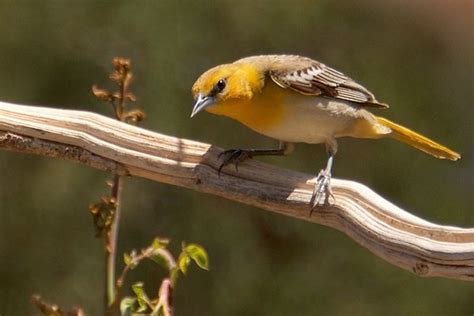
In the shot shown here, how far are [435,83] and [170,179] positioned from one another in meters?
4.02

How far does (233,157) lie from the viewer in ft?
11.5

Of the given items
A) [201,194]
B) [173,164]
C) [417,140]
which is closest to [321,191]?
[173,164]

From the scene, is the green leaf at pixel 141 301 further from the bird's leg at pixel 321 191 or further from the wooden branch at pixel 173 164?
the bird's leg at pixel 321 191

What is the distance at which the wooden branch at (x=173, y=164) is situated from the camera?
3.22m

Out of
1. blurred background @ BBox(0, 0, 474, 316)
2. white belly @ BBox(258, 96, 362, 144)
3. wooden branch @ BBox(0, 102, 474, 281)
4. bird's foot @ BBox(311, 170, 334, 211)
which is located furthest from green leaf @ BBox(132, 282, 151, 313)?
blurred background @ BBox(0, 0, 474, 316)

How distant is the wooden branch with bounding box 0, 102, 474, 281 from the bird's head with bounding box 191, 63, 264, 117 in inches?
16.5

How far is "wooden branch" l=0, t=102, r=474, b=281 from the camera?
10.6 feet

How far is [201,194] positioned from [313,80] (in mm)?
2465

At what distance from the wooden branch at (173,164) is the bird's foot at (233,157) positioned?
0.02 meters

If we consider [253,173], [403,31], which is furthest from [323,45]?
[253,173]

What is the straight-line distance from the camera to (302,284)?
6562 millimetres

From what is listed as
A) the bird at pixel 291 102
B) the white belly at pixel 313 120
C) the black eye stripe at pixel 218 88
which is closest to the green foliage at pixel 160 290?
the bird at pixel 291 102

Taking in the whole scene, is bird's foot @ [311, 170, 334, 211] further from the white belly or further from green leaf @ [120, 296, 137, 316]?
green leaf @ [120, 296, 137, 316]

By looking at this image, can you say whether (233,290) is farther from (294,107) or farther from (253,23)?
(294,107)
